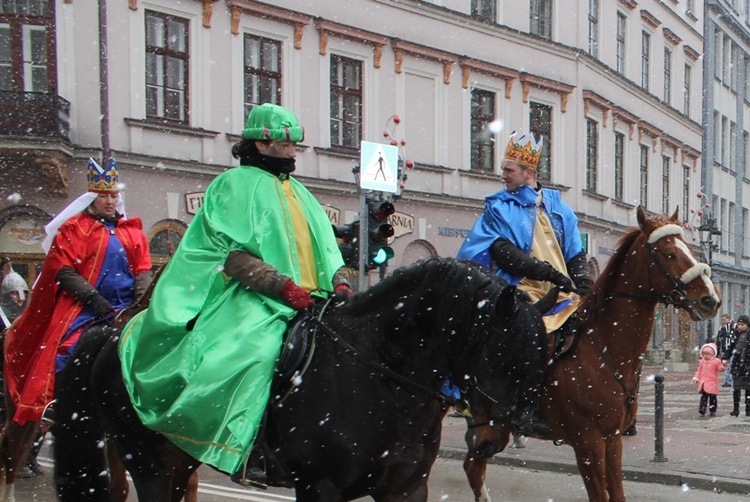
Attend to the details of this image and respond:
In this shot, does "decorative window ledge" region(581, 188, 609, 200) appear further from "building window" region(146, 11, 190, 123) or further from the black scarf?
the black scarf

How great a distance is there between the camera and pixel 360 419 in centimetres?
372

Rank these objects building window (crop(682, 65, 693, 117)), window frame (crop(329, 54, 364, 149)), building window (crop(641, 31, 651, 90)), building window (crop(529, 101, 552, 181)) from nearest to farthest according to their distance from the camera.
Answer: window frame (crop(329, 54, 364, 149)), building window (crop(529, 101, 552, 181)), building window (crop(641, 31, 651, 90)), building window (crop(682, 65, 693, 117))

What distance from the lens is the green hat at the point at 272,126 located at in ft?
14.1

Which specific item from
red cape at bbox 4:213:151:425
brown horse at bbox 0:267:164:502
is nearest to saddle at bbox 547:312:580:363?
red cape at bbox 4:213:151:425

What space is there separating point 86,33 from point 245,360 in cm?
1469

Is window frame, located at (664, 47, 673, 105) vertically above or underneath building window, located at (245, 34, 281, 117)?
above

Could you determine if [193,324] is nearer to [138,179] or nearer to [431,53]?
[138,179]

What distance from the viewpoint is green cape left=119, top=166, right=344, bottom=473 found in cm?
392

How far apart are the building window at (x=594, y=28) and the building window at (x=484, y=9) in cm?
544

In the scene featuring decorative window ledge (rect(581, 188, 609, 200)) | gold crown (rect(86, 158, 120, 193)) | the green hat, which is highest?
decorative window ledge (rect(581, 188, 609, 200))

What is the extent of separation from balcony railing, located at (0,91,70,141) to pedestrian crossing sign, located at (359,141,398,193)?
5.87 metres

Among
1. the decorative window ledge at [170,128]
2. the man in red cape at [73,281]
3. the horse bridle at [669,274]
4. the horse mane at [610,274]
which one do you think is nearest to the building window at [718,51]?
the decorative window ledge at [170,128]

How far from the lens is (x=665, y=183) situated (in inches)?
1469

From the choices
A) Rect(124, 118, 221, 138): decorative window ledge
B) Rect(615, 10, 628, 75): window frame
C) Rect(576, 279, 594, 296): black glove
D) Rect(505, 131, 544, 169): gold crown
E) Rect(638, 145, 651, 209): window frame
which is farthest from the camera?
Rect(638, 145, 651, 209): window frame
